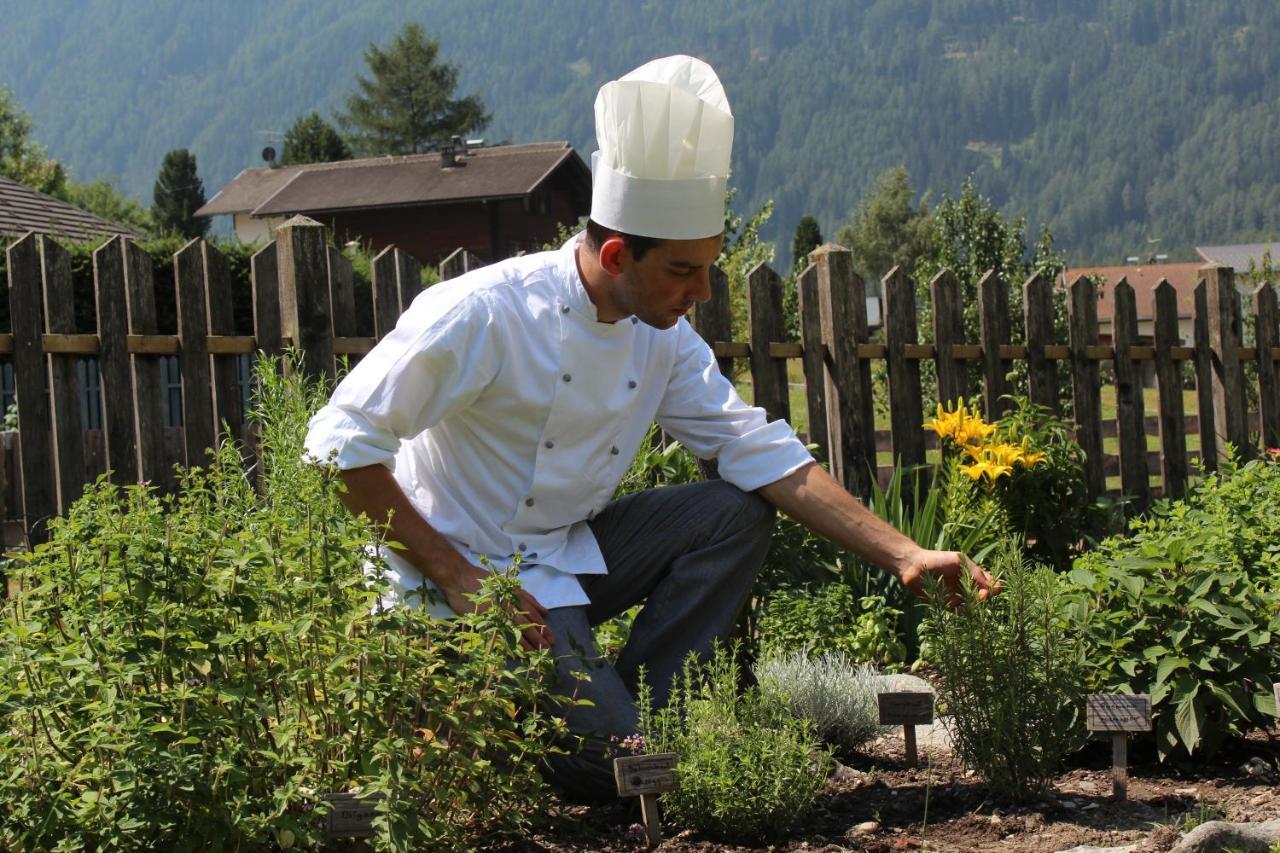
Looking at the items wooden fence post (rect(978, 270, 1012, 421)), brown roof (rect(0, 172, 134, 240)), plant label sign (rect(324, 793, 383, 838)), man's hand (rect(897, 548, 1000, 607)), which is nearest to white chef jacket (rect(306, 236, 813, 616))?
man's hand (rect(897, 548, 1000, 607))

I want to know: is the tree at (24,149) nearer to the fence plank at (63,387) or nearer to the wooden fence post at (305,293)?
the wooden fence post at (305,293)

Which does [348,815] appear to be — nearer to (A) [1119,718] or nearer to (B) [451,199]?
(A) [1119,718]

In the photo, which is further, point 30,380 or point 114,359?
point 114,359

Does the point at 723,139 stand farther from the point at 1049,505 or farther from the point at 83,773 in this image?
the point at 1049,505

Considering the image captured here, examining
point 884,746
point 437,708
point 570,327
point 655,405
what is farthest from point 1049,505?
point 437,708

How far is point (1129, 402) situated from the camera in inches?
279

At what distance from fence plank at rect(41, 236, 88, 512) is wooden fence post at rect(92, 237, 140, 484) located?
0.08 meters

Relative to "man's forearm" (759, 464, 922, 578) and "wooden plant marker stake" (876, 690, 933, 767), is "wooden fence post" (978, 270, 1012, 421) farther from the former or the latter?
"wooden plant marker stake" (876, 690, 933, 767)

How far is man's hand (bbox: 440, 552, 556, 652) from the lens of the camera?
258 centimetres

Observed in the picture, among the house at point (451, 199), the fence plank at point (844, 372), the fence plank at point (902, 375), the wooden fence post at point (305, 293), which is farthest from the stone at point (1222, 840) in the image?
the house at point (451, 199)

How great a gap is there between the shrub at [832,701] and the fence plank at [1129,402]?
13.2 ft

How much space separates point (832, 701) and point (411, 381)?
127 centimetres

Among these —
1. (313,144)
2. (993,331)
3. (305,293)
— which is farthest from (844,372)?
(313,144)

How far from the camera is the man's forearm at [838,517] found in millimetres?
2934
